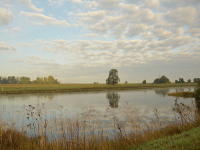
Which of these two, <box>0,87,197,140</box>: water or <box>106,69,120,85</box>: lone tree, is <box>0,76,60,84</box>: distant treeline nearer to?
Answer: <box>106,69,120,85</box>: lone tree

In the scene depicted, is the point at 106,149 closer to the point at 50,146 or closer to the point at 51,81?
the point at 50,146

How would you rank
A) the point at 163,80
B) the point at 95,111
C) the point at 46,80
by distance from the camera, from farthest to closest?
the point at 46,80 < the point at 163,80 < the point at 95,111

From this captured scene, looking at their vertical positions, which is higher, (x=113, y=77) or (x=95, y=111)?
(x=113, y=77)

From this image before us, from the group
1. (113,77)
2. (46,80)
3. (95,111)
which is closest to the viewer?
(95,111)

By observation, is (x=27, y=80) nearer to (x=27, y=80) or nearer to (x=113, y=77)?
(x=27, y=80)

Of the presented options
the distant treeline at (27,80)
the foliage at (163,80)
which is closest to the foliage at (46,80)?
the distant treeline at (27,80)

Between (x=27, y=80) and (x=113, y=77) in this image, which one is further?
(x=27, y=80)

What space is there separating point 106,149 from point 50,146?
2.83 meters

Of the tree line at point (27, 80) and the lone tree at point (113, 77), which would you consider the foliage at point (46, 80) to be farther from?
the lone tree at point (113, 77)

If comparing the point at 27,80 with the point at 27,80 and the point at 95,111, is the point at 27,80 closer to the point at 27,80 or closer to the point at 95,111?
the point at 27,80

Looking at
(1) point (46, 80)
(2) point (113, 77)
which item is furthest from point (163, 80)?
(1) point (46, 80)

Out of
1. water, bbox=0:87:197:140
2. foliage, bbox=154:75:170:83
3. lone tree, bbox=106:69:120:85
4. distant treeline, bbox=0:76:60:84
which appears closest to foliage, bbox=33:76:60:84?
distant treeline, bbox=0:76:60:84

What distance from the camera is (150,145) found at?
25.1 feet

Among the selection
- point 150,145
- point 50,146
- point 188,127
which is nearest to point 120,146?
point 150,145
